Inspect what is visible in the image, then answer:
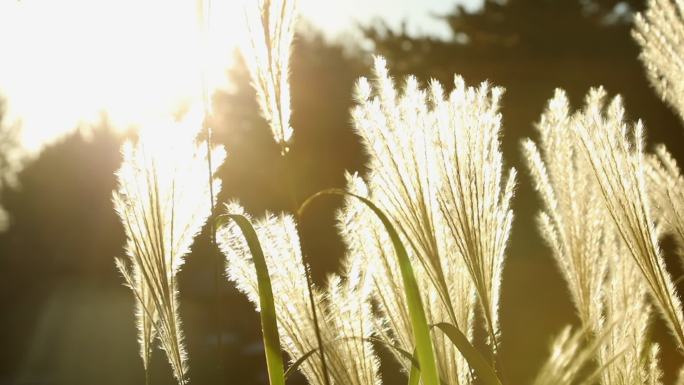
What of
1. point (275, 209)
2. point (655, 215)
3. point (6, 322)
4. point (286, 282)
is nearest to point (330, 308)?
point (286, 282)

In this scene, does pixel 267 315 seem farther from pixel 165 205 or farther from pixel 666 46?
pixel 666 46

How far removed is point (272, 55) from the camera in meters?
1.05

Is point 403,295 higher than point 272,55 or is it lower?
lower

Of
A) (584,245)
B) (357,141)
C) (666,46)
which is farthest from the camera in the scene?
(357,141)

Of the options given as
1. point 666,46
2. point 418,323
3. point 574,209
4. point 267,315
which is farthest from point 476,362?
point 666,46

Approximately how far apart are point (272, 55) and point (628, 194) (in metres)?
0.64

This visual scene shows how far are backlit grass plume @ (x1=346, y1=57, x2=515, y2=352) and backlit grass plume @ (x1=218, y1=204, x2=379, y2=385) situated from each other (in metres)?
0.17

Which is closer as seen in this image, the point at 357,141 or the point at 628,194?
the point at 628,194

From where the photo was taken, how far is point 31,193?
749 inches

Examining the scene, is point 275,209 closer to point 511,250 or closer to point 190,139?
point 511,250

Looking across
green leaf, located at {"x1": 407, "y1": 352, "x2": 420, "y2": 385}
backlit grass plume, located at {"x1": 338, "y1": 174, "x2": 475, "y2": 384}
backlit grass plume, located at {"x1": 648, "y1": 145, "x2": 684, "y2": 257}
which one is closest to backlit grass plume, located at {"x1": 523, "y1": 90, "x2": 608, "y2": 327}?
backlit grass plume, located at {"x1": 648, "y1": 145, "x2": 684, "y2": 257}

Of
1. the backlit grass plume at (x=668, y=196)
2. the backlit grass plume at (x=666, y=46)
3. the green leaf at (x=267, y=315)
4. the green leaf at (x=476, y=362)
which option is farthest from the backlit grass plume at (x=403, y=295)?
the backlit grass plume at (x=666, y=46)

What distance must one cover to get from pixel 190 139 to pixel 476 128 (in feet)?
1.67

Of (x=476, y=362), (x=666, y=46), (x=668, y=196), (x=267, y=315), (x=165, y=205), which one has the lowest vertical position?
(x=476, y=362)
